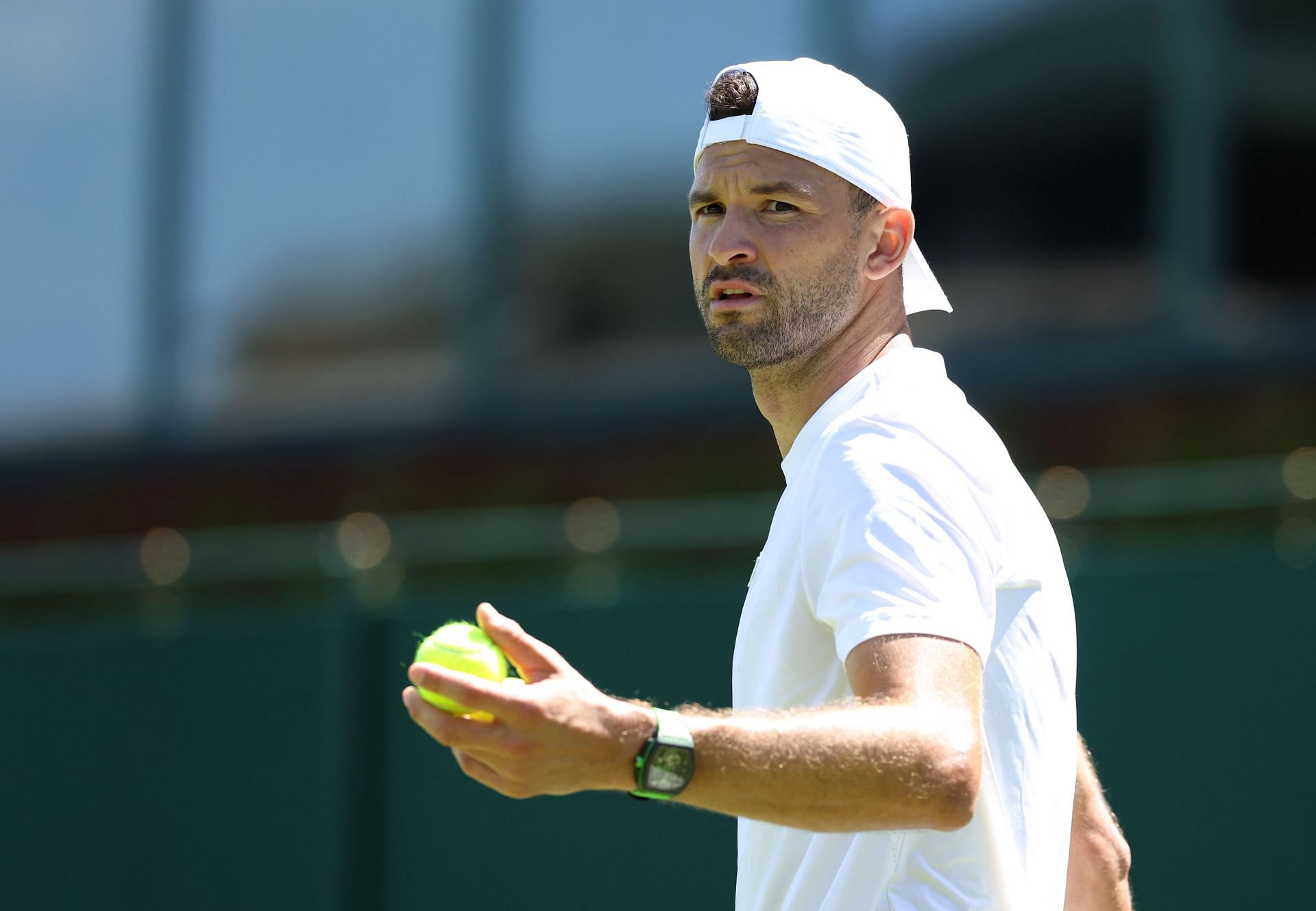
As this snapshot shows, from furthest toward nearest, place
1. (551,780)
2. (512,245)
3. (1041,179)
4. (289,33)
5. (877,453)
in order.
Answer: (289,33) < (512,245) < (1041,179) < (877,453) < (551,780)

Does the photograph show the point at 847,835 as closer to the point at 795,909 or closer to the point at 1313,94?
the point at 795,909

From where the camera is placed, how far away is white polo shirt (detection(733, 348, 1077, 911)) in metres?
2.07

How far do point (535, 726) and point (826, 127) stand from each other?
1179 mm

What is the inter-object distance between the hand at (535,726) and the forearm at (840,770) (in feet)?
0.29

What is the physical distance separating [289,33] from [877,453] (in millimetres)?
7947

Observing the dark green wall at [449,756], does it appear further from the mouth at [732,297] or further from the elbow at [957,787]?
the elbow at [957,787]

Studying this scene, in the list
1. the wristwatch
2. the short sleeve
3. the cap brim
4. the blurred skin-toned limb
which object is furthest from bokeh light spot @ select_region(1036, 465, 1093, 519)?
the wristwatch

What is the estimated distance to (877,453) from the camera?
2.19 m

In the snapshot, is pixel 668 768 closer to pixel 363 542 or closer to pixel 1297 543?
pixel 1297 543

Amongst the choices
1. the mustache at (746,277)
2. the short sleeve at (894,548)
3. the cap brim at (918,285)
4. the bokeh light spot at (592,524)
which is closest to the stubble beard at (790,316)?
the mustache at (746,277)

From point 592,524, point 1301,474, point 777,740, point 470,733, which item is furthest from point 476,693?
point 592,524

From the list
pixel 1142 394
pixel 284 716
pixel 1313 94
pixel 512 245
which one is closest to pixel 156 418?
pixel 512 245

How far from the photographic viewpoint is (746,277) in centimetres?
260

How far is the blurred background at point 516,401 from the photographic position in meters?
6.18
